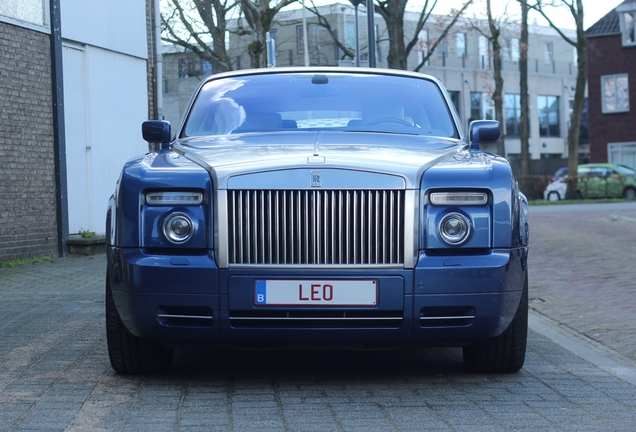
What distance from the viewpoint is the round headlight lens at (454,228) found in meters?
4.85

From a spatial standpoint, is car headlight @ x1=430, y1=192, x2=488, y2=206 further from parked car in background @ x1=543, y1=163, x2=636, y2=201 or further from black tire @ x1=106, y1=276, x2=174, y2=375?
parked car in background @ x1=543, y1=163, x2=636, y2=201

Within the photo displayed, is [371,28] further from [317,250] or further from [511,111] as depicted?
[511,111]

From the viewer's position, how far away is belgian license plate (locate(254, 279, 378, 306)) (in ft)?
15.8

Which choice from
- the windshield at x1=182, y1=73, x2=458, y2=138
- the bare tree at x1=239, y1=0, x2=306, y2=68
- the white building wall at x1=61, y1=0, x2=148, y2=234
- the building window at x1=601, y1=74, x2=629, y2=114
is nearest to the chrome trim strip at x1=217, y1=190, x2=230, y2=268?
the windshield at x1=182, y1=73, x2=458, y2=138

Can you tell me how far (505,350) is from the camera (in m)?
5.45

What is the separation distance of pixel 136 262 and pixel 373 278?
3.64ft

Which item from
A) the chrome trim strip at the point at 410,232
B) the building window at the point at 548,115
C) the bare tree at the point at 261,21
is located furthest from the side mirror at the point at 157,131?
the building window at the point at 548,115

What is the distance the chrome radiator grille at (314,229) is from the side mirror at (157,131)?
1.57 meters

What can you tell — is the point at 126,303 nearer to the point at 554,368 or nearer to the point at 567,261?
the point at 554,368

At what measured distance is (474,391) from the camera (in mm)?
5137

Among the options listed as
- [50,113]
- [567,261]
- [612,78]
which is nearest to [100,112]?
[50,113]

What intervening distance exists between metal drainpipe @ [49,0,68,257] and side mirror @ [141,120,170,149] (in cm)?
852

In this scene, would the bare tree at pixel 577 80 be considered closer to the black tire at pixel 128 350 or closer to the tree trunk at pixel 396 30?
the tree trunk at pixel 396 30

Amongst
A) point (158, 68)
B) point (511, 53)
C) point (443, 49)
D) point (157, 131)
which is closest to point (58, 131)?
point (158, 68)
